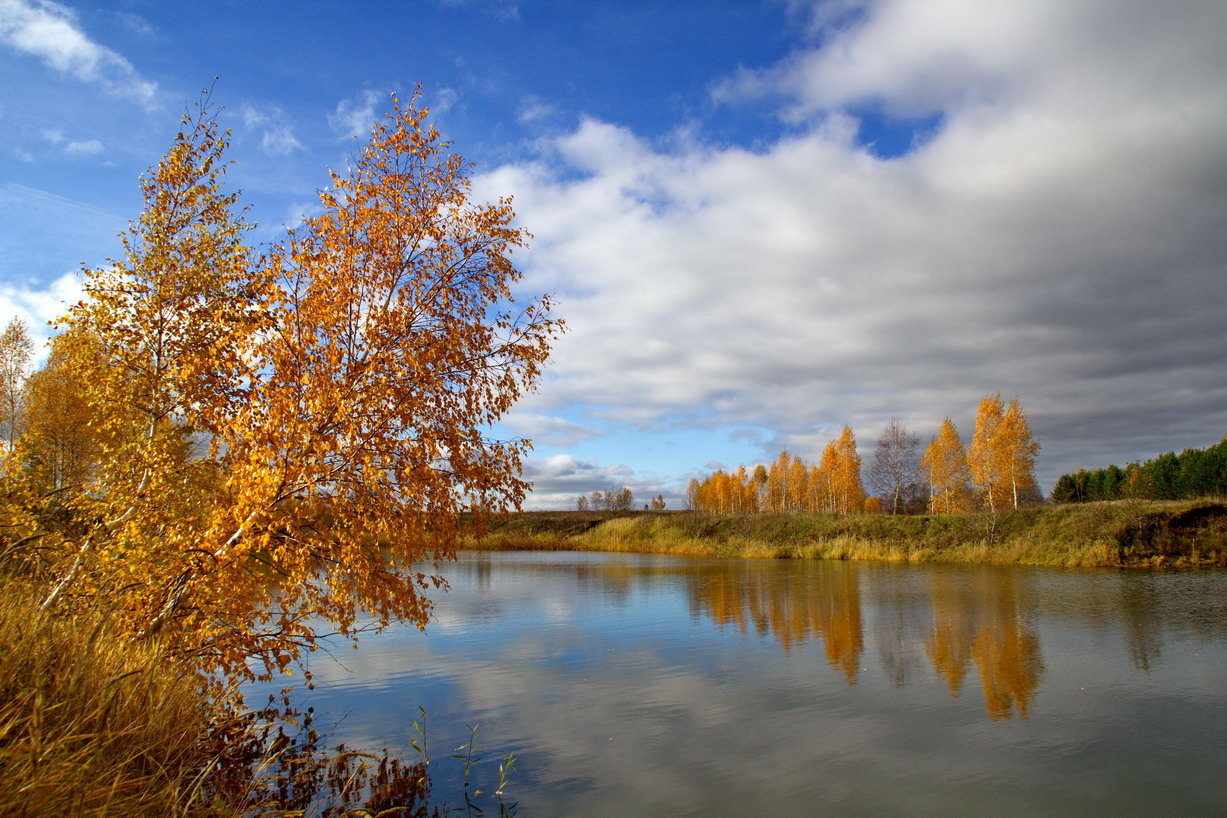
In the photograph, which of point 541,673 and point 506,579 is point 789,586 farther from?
point 541,673

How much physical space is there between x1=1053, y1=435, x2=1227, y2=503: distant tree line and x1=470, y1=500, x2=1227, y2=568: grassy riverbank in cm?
1890

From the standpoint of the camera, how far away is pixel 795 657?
13.4 metres

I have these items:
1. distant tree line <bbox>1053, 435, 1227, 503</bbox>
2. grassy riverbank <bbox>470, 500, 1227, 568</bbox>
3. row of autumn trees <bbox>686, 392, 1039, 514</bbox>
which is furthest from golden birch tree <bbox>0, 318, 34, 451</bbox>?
distant tree line <bbox>1053, 435, 1227, 503</bbox>

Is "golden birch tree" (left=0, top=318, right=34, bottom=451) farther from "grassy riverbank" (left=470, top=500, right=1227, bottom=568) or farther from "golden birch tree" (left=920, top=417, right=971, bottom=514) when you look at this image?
"golden birch tree" (left=920, top=417, right=971, bottom=514)

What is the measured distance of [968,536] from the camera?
3641 cm

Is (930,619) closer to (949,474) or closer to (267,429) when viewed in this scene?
(267,429)

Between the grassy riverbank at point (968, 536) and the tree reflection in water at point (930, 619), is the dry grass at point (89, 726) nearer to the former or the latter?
the tree reflection in water at point (930, 619)

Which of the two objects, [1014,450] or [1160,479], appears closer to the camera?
[1014,450]

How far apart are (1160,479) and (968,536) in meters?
48.0

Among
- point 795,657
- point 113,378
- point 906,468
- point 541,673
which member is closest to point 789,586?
point 795,657

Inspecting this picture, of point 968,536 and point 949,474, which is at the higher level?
point 949,474

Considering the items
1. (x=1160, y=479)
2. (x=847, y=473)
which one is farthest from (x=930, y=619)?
(x=1160, y=479)

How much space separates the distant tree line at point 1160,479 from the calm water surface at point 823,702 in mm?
41825

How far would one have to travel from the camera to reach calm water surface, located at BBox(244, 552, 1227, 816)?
7.04 m
